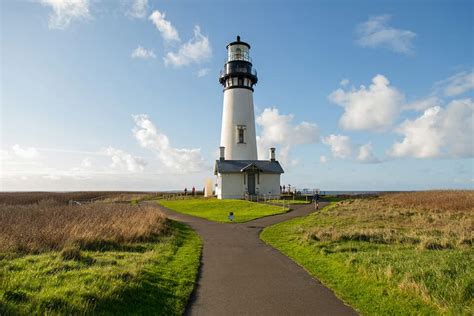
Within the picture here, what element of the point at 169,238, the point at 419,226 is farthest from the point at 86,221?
the point at 419,226

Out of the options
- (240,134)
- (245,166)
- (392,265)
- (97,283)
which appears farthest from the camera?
(240,134)

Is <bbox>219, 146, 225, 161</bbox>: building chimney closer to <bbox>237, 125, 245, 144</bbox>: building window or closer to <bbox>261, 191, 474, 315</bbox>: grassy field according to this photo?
<bbox>237, 125, 245, 144</bbox>: building window

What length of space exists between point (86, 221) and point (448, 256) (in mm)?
14302

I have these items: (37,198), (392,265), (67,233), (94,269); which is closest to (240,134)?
(37,198)

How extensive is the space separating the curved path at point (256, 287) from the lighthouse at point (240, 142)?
26509mm

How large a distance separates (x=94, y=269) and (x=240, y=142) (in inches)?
1325

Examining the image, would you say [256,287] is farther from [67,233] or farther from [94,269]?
[67,233]

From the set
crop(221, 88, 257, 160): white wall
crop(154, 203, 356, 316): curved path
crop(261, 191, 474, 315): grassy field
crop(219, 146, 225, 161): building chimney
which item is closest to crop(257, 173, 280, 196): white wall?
crop(221, 88, 257, 160): white wall

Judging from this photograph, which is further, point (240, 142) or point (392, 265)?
point (240, 142)

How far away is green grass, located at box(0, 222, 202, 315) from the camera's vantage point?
6191mm

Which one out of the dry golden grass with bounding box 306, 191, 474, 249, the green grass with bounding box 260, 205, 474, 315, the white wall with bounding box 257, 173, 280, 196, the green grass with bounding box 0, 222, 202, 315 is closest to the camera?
the green grass with bounding box 0, 222, 202, 315

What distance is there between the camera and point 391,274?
8156mm

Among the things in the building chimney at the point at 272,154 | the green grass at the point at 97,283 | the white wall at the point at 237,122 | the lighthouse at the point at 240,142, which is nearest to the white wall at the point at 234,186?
the lighthouse at the point at 240,142

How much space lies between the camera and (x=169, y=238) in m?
14.5
